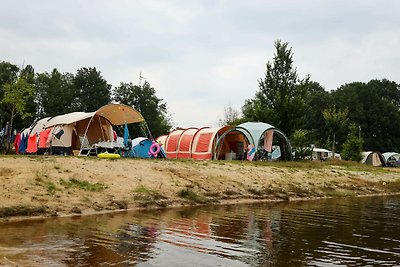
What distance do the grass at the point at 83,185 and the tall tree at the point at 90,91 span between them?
2229 inches

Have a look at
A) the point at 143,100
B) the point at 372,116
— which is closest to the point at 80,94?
the point at 143,100

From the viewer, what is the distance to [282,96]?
A: 143ft

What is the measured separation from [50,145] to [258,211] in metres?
16.0

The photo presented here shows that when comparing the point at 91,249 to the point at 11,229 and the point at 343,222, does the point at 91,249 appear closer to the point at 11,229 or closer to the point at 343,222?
the point at 11,229

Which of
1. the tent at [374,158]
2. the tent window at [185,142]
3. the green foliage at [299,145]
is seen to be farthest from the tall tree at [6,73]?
the tent at [374,158]

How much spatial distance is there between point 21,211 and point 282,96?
112 feet

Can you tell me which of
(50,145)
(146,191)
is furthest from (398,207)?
(50,145)

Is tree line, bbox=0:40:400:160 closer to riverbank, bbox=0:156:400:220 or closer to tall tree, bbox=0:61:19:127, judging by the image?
tall tree, bbox=0:61:19:127

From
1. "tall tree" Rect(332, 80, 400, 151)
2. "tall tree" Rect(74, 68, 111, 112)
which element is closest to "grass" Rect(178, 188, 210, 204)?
"tall tree" Rect(74, 68, 111, 112)

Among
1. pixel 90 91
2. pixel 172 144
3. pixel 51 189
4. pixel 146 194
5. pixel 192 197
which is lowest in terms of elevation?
pixel 192 197

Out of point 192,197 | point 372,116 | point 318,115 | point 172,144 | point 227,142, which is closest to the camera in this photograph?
point 192,197

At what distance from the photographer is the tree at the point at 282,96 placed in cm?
4147

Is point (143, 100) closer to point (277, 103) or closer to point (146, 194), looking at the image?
point (277, 103)

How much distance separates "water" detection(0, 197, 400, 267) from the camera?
8148 millimetres
